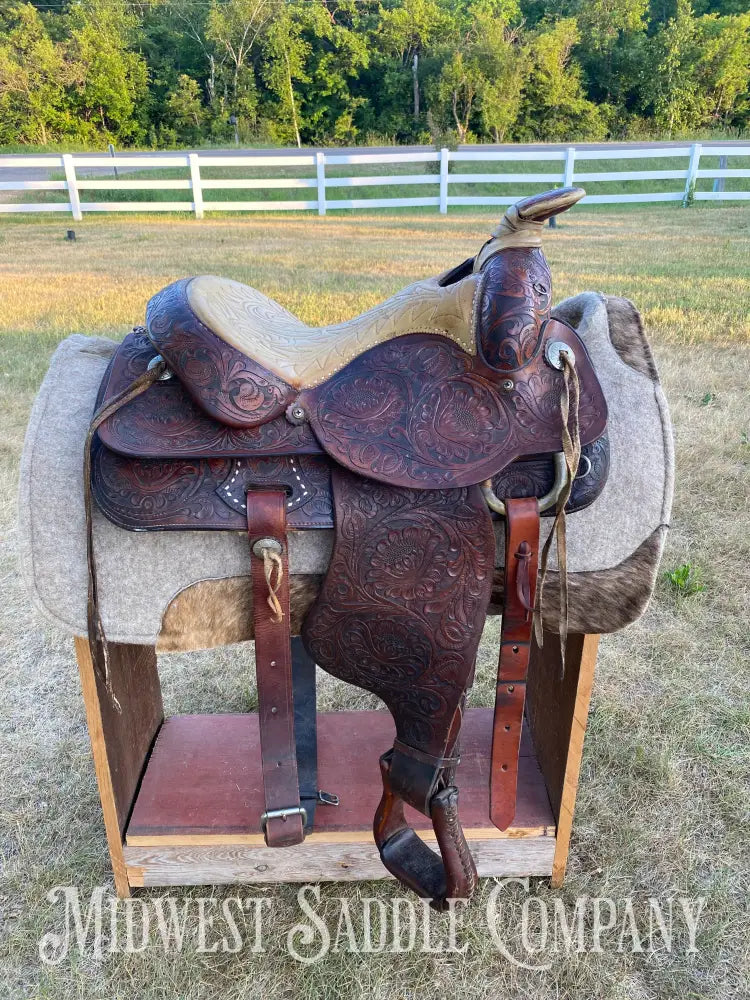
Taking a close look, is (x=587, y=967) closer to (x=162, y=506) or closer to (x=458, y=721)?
(x=458, y=721)

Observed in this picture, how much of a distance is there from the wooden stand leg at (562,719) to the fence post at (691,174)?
10549 millimetres

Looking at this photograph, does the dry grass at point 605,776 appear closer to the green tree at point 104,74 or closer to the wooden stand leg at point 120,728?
the wooden stand leg at point 120,728

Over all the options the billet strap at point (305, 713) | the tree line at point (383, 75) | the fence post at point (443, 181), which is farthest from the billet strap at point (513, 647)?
the tree line at point (383, 75)

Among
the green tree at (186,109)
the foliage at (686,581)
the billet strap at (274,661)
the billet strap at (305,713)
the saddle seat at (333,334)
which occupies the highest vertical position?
the green tree at (186,109)

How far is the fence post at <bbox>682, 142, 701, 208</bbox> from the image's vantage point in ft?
32.3

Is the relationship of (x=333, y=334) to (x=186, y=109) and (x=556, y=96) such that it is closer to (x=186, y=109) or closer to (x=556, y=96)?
(x=556, y=96)

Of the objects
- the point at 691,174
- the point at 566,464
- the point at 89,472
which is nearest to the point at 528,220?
the point at 566,464

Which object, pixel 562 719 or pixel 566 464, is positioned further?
pixel 562 719

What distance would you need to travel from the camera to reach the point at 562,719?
1.51m

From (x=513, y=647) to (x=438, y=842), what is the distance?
35 centimetres

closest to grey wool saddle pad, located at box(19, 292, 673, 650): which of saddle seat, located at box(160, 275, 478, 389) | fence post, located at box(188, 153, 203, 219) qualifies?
saddle seat, located at box(160, 275, 478, 389)

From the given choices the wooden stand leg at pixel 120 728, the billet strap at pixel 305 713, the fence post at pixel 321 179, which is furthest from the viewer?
the fence post at pixel 321 179

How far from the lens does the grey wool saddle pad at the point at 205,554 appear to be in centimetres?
A: 115

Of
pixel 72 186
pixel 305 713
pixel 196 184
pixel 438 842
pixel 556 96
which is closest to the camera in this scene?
pixel 438 842
